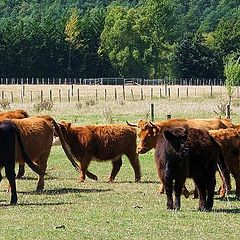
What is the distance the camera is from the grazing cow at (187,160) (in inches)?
492

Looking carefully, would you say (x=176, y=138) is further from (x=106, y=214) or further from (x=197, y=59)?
(x=197, y=59)

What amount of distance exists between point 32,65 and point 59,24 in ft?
44.8

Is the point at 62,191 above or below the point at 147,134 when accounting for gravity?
below

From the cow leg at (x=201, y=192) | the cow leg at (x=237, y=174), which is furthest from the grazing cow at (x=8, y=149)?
the cow leg at (x=237, y=174)

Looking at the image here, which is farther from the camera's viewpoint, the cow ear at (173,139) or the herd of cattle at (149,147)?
the herd of cattle at (149,147)

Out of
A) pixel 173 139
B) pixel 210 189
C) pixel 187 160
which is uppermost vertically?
pixel 173 139

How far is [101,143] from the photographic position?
18.6 metres

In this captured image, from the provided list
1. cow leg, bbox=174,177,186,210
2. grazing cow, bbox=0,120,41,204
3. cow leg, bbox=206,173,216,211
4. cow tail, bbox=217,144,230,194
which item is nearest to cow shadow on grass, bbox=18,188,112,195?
grazing cow, bbox=0,120,41,204

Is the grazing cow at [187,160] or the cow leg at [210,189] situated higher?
the grazing cow at [187,160]

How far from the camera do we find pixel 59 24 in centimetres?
12225

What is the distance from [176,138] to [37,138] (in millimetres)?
4875

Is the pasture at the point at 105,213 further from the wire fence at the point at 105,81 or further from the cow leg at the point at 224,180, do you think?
the wire fence at the point at 105,81

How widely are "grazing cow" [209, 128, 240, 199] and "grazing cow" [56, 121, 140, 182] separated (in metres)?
4.29

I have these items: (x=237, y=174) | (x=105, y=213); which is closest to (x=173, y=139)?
(x=105, y=213)
